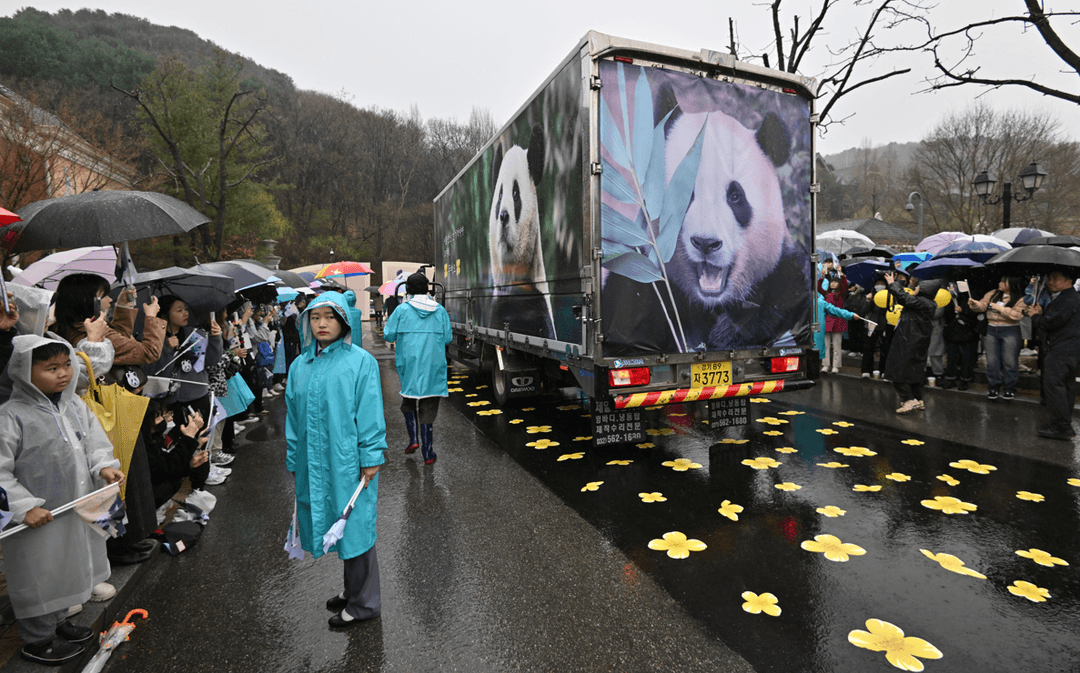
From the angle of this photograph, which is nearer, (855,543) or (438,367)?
(855,543)

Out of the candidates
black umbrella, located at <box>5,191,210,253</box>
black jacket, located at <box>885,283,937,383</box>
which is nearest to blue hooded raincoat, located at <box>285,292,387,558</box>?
black umbrella, located at <box>5,191,210,253</box>

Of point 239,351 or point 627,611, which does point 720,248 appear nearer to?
point 627,611

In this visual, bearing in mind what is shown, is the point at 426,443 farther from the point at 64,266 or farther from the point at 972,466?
the point at 972,466

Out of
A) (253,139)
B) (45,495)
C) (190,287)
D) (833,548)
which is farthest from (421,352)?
(253,139)

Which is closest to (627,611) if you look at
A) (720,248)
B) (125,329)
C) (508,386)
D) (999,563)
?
(999,563)

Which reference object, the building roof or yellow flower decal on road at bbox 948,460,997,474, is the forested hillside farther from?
the building roof

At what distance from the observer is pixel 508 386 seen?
7734mm

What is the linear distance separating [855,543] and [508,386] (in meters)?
4.80

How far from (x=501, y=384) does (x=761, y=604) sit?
537cm

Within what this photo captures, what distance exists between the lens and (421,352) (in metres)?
5.75

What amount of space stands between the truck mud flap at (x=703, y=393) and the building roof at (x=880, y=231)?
909 inches

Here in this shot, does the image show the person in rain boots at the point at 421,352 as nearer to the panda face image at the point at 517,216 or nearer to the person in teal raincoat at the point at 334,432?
the panda face image at the point at 517,216

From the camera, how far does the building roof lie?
2689 cm

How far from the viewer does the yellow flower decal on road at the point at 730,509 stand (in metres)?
4.21
